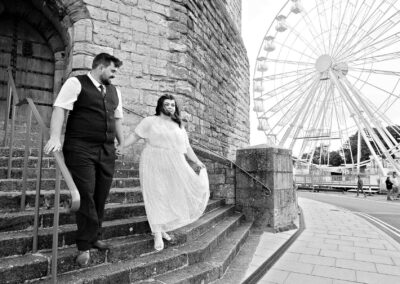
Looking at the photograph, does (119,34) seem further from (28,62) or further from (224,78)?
(224,78)

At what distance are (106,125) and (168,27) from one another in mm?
4380

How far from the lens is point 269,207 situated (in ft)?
16.6

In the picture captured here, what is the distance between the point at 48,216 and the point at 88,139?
32.6 inches

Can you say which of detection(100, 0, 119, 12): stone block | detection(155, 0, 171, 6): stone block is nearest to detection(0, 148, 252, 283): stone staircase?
detection(100, 0, 119, 12): stone block

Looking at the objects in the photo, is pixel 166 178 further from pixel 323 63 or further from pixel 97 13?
pixel 323 63

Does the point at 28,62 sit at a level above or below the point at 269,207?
above

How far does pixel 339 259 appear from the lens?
148 inches

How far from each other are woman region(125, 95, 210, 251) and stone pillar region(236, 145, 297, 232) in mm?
2377

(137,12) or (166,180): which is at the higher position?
(137,12)

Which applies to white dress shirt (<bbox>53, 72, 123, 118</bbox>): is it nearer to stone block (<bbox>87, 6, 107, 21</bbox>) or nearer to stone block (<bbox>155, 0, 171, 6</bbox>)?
stone block (<bbox>87, 6, 107, 21</bbox>)

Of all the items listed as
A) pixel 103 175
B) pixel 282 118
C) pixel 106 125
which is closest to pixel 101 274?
pixel 103 175

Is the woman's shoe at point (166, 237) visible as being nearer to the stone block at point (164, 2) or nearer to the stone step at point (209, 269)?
the stone step at point (209, 269)

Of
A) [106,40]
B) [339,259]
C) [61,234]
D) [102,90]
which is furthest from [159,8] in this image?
[339,259]

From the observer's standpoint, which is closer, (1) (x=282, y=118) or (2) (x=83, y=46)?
(2) (x=83, y=46)
